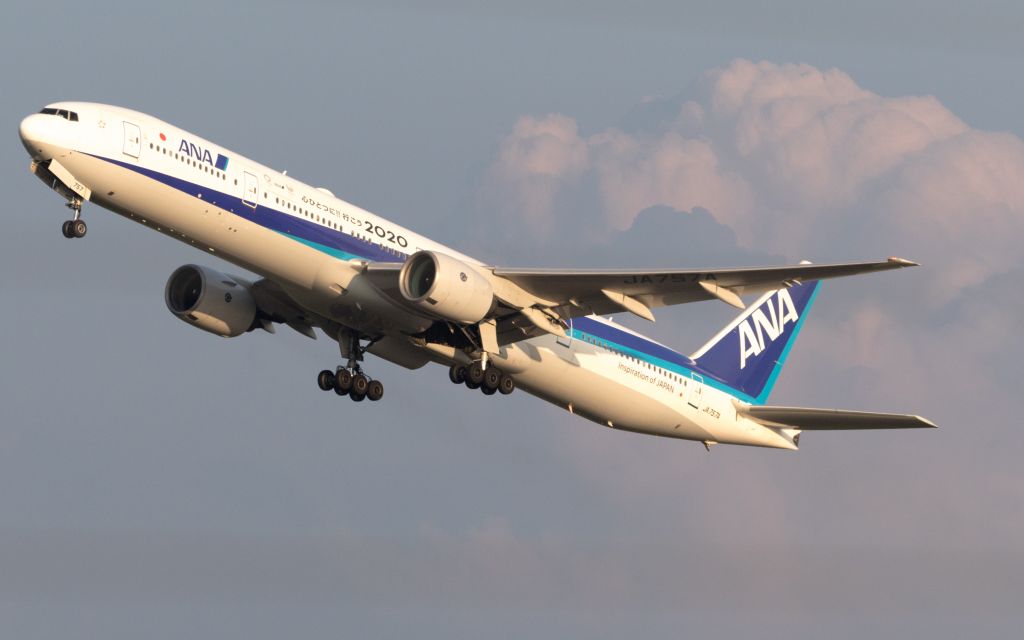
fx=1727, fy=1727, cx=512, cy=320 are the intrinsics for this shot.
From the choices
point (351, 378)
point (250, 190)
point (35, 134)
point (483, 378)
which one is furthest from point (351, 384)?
point (35, 134)

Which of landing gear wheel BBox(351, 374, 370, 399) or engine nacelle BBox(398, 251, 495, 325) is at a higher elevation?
engine nacelle BBox(398, 251, 495, 325)

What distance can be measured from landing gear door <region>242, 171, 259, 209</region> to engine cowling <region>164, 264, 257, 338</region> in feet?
23.5

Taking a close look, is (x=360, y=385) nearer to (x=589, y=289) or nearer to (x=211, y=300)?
(x=211, y=300)

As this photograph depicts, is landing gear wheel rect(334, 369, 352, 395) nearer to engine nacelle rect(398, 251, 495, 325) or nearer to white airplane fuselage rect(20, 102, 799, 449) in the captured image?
white airplane fuselage rect(20, 102, 799, 449)

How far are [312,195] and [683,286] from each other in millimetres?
9911

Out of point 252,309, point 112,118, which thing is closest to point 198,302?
point 252,309

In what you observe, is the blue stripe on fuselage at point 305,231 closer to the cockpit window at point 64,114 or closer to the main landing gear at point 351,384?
the cockpit window at point 64,114

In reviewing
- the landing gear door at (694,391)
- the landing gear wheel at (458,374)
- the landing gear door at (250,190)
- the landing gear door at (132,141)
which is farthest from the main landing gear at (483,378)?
the landing gear door at (132,141)

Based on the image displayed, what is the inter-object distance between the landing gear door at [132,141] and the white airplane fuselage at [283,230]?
0.02 m

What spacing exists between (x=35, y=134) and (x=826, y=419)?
24804 mm

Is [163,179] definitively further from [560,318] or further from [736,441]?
[736,441]

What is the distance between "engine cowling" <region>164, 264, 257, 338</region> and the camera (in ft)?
163

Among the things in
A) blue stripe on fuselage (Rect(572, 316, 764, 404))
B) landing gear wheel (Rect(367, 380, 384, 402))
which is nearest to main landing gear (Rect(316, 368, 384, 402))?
landing gear wheel (Rect(367, 380, 384, 402))

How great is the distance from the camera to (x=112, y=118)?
41906 mm
